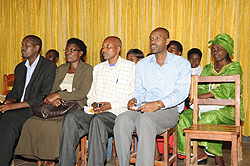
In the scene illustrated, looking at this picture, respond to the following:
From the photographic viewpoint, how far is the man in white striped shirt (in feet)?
9.32

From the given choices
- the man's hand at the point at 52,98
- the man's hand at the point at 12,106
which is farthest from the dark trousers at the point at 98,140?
the man's hand at the point at 12,106

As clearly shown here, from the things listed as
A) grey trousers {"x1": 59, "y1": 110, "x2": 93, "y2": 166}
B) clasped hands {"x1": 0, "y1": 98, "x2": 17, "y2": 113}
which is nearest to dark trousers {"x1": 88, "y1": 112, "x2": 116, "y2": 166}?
grey trousers {"x1": 59, "y1": 110, "x2": 93, "y2": 166}

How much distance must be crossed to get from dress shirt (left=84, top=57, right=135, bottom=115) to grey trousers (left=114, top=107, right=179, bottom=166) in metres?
0.32

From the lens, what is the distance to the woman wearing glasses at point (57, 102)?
3107 millimetres

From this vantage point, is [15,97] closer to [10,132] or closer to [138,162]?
[10,132]

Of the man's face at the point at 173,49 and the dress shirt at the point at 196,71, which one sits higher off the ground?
the man's face at the point at 173,49

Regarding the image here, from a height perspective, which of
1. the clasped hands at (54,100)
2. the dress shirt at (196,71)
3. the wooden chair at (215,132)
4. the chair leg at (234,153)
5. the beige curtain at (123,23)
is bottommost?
the chair leg at (234,153)

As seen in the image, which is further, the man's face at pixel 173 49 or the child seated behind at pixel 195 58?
the child seated behind at pixel 195 58

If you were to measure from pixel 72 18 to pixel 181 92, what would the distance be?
417 cm

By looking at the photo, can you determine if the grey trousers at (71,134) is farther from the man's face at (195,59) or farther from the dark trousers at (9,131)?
the man's face at (195,59)

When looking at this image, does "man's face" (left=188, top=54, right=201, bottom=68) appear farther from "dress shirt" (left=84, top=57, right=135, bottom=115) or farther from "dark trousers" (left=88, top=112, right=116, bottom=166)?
"dark trousers" (left=88, top=112, right=116, bottom=166)

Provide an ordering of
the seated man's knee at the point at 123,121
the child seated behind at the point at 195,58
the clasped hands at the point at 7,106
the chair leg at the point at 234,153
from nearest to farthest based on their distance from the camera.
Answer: the chair leg at the point at 234,153 → the seated man's knee at the point at 123,121 → the clasped hands at the point at 7,106 → the child seated behind at the point at 195,58

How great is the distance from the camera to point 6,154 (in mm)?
3117

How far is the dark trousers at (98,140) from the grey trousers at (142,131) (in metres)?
0.18
